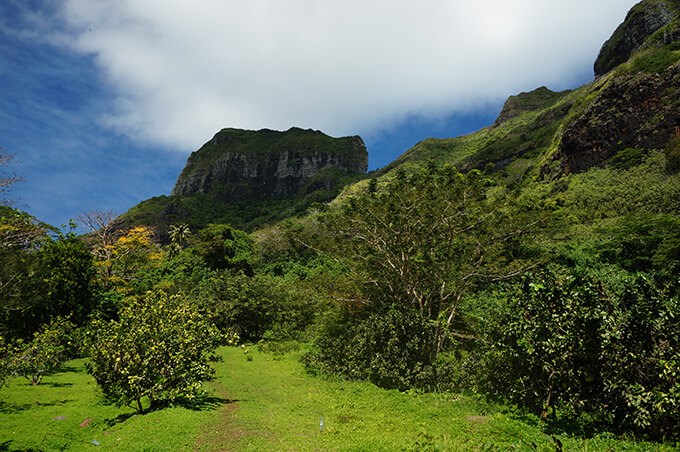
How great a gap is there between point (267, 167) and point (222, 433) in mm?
183606

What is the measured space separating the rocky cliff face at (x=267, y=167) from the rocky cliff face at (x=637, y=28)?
11781cm

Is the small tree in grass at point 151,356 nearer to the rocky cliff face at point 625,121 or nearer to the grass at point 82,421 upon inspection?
the grass at point 82,421

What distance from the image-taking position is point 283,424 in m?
9.27

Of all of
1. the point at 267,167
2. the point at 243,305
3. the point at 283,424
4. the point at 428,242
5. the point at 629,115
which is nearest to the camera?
the point at 283,424

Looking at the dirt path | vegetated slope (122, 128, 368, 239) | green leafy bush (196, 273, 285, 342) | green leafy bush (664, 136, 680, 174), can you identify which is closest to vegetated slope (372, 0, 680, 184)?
green leafy bush (664, 136, 680, 174)

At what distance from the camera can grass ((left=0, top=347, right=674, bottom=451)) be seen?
268 inches

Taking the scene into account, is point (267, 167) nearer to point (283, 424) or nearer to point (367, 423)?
point (283, 424)

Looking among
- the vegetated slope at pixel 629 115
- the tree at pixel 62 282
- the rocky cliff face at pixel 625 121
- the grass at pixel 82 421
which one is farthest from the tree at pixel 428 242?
the rocky cliff face at pixel 625 121

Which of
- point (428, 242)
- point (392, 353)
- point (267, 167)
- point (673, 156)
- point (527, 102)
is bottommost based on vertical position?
point (392, 353)

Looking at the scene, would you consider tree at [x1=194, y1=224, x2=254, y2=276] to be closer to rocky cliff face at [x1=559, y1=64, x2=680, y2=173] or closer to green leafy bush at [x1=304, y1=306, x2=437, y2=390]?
green leafy bush at [x1=304, y1=306, x2=437, y2=390]

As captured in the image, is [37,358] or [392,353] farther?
[392,353]

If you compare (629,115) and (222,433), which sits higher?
(629,115)

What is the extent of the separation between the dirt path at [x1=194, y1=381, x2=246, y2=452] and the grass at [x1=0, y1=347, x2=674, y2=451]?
3 cm

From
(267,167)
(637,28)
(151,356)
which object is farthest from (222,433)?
(267,167)
